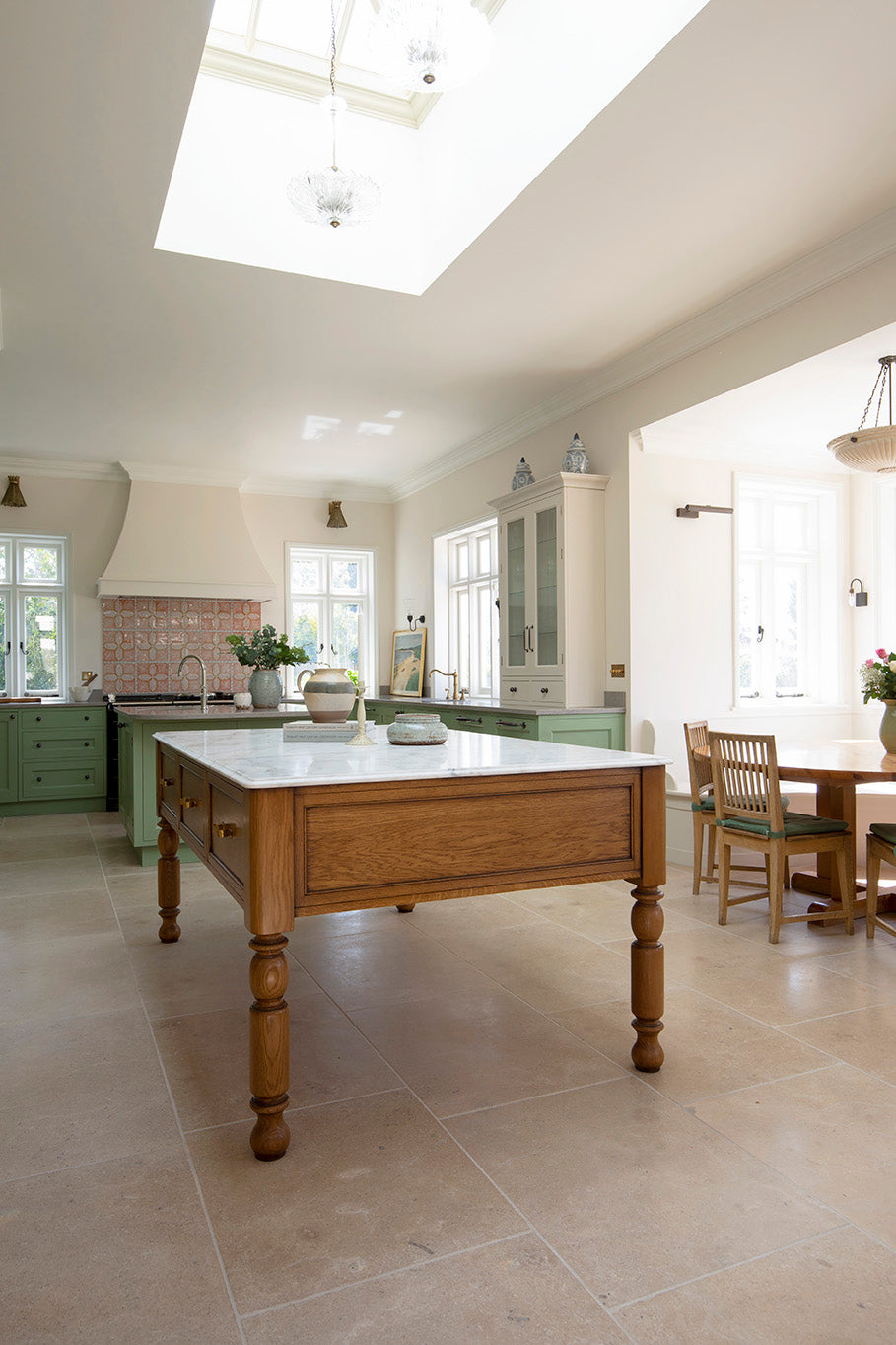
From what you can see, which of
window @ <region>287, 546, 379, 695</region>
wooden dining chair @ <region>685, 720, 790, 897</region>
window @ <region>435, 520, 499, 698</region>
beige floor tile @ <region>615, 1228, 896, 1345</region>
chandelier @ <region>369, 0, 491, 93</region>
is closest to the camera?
beige floor tile @ <region>615, 1228, 896, 1345</region>

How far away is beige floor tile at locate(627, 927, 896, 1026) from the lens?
282 centimetres

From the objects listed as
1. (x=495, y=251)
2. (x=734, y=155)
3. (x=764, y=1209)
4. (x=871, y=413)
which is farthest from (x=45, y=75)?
(x=871, y=413)

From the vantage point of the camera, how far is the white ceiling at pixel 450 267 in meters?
2.69

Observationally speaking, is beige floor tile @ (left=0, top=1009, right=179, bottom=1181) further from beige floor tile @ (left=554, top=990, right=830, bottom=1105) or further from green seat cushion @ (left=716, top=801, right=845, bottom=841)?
green seat cushion @ (left=716, top=801, right=845, bottom=841)

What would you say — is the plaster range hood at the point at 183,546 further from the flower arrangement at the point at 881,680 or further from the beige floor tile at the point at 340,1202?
the beige floor tile at the point at 340,1202

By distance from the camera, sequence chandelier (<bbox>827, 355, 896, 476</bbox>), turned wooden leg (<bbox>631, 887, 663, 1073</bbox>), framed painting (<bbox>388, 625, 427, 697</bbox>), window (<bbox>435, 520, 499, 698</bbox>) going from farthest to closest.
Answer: framed painting (<bbox>388, 625, 427, 697</bbox>)
window (<bbox>435, 520, 499, 698</bbox>)
chandelier (<bbox>827, 355, 896, 476</bbox>)
turned wooden leg (<bbox>631, 887, 663, 1073</bbox>)

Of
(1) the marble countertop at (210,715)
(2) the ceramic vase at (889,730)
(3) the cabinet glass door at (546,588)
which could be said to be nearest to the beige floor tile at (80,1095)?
(1) the marble countertop at (210,715)

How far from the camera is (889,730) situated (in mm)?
4031

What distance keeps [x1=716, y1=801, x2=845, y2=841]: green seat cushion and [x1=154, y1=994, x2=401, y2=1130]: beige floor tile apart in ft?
6.43

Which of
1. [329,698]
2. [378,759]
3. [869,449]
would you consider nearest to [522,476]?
[869,449]

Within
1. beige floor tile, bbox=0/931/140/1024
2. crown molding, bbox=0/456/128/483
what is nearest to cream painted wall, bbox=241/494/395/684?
crown molding, bbox=0/456/128/483

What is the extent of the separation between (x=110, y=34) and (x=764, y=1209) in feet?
11.3

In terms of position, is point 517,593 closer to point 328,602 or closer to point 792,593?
point 792,593

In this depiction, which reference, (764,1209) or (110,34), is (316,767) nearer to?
(764,1209)
